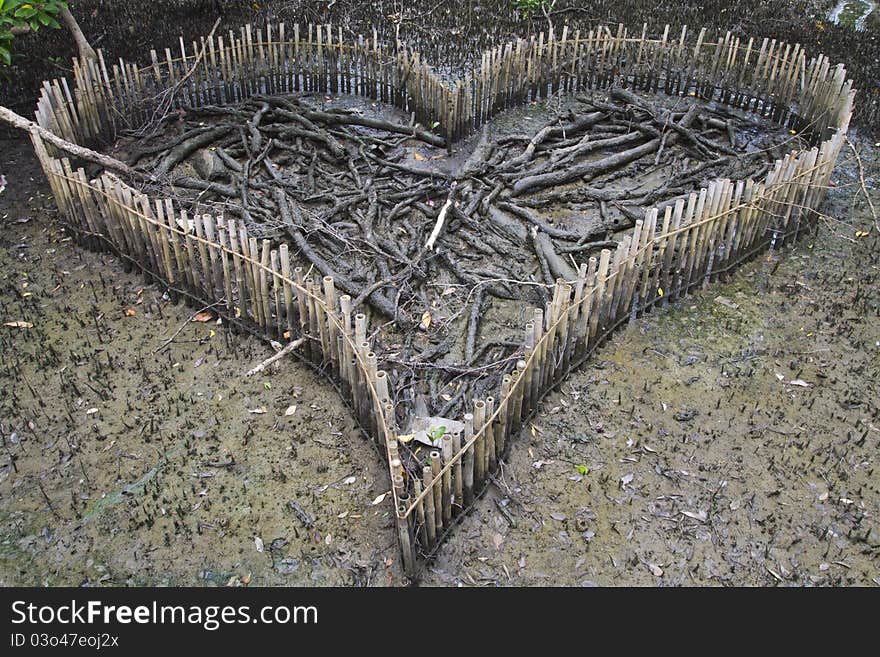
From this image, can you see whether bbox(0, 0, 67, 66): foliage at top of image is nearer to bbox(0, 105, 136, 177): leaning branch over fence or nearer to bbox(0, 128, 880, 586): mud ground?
bbox(0, 105, 136, 177): leaning branch over fence

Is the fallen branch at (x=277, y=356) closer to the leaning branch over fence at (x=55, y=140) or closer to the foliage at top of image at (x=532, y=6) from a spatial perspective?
the leaning branch over fence at (x=55, y=140)

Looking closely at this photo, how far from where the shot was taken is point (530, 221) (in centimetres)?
780

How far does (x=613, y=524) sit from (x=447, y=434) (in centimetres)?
147

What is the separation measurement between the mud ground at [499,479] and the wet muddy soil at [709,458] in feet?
0.05

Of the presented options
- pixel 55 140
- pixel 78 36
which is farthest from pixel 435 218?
pixel 78 36

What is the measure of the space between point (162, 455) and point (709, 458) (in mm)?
4155

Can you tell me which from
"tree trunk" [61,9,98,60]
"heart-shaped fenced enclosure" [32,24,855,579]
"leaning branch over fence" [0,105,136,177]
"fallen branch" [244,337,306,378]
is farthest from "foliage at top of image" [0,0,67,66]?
"fallen branch" [244,337,306,378]

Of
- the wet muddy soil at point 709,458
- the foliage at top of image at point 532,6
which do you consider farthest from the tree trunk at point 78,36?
the wet muddy soil at point 709,458

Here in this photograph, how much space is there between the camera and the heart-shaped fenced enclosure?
16.8ft

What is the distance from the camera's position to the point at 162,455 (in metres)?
5.33

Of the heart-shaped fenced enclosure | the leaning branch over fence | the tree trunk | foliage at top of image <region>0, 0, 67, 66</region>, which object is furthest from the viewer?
the tree trunk

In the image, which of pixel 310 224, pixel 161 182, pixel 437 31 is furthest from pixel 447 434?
pixel 437 31

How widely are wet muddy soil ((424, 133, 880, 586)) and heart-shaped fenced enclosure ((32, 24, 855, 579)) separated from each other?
0.27 meters

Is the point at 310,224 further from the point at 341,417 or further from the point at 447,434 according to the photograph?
the point at 447,434
